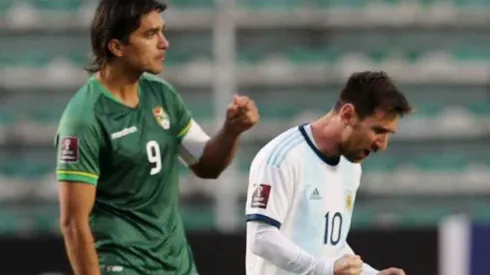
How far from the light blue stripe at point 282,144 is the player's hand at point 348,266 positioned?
382 mm

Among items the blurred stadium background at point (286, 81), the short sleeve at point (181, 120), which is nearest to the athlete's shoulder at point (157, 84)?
the short sleeve at point (181, 120)

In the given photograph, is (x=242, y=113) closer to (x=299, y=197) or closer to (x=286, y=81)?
(x=299, y=197)

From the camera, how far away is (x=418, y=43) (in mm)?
12984

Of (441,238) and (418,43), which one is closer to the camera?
(441,238)

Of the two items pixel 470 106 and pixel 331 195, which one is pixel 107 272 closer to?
pixel 331 195

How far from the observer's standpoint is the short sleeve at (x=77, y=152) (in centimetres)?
341

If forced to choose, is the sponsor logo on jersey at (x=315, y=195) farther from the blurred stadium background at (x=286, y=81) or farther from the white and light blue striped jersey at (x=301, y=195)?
the blurred stadium background at (x=286, y=81)

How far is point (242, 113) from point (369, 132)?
0.48m

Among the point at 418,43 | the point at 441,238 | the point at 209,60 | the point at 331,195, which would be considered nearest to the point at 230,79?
the point at 209,60

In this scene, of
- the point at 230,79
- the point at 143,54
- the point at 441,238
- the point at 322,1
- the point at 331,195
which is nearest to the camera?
the point at 143,54

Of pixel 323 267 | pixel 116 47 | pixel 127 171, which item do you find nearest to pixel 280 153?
pixel 323 267

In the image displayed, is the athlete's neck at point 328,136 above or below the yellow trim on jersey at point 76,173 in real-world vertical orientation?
above

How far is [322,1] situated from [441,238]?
5.79 metres

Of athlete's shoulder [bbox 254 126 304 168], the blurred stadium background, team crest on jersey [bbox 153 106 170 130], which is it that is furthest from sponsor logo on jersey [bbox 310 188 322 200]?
the blurred stadium background
